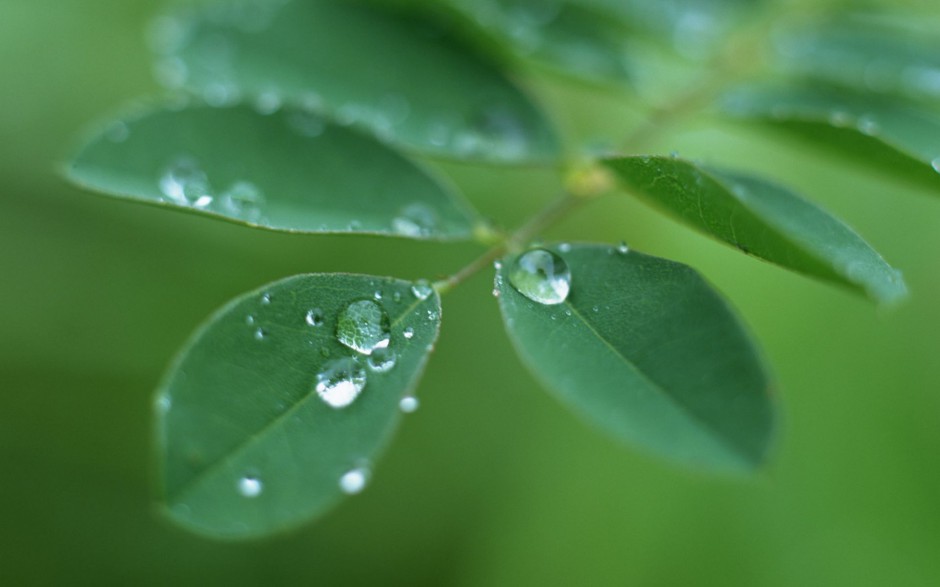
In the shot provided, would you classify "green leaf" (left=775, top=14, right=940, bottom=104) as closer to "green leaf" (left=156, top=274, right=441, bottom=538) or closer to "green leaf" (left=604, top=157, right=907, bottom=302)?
"green leaf" (left=604, top=157, right=907, bottom=302)

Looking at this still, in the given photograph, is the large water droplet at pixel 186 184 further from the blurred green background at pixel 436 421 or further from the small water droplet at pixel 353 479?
the blurred green background at pixel 436 421

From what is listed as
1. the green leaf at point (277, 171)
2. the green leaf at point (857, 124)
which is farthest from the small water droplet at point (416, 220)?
the green leaf at point (857, 124)

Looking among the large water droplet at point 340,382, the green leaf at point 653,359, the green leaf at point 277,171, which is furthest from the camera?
the green leaf at point 277,171

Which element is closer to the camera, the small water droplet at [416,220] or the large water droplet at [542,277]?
the large water droplet at [542,277]

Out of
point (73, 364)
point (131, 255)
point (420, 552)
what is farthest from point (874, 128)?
point (73, 364)

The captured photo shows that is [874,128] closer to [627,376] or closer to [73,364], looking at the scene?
[627,376]

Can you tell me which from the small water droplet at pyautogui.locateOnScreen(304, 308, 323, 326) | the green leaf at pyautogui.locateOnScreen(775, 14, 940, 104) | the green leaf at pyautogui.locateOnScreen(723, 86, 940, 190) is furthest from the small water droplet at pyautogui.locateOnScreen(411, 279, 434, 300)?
the green leaf at pyautogui.locateOnScreen(775, 14, 940, 104)
